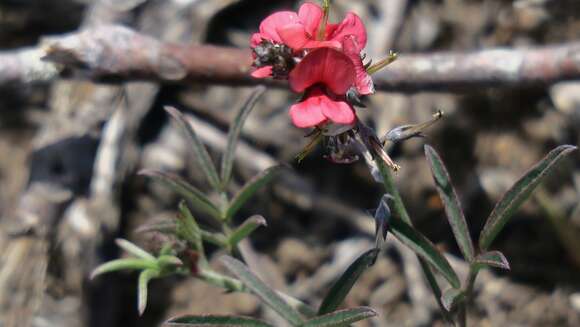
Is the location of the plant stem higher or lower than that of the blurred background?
higher

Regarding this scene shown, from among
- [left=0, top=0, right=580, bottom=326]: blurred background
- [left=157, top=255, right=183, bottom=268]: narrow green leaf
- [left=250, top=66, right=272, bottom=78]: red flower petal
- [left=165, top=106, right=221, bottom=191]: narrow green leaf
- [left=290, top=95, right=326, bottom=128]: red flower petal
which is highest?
[left=250, top=66, right=272, bottom=78]: red flower petal

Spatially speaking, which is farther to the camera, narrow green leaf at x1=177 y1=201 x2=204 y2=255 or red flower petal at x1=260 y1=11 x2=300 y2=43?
narrow green leaf at x1=177 y1=201 x2=204 y2=255

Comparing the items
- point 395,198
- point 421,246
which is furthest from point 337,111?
point 421,246

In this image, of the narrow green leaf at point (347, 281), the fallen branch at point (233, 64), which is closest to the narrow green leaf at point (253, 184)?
the narrow green leaf at point (347, 281)

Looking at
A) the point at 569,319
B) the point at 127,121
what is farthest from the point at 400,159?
the point at 127,121

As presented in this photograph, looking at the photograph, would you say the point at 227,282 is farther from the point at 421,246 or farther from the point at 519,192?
the point at 519,192

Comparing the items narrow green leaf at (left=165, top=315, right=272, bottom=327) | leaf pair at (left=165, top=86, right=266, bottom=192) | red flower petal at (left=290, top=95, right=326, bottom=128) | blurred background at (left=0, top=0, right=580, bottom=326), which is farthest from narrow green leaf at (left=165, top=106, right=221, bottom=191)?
blurred background at (left=0, top=0, right=580, bottom=326)

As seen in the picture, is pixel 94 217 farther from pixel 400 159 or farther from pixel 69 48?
pixel 400 159

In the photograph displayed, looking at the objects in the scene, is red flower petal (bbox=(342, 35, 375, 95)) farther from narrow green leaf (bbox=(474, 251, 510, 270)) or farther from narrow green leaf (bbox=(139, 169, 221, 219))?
narrow green leaf (bbox=(139, 169, 221, 219))

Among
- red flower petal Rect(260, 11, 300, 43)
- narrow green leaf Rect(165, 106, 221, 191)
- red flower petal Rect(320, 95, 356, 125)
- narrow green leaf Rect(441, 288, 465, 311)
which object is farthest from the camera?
narrow green leaf Rect(165, 106, 221, 191)
